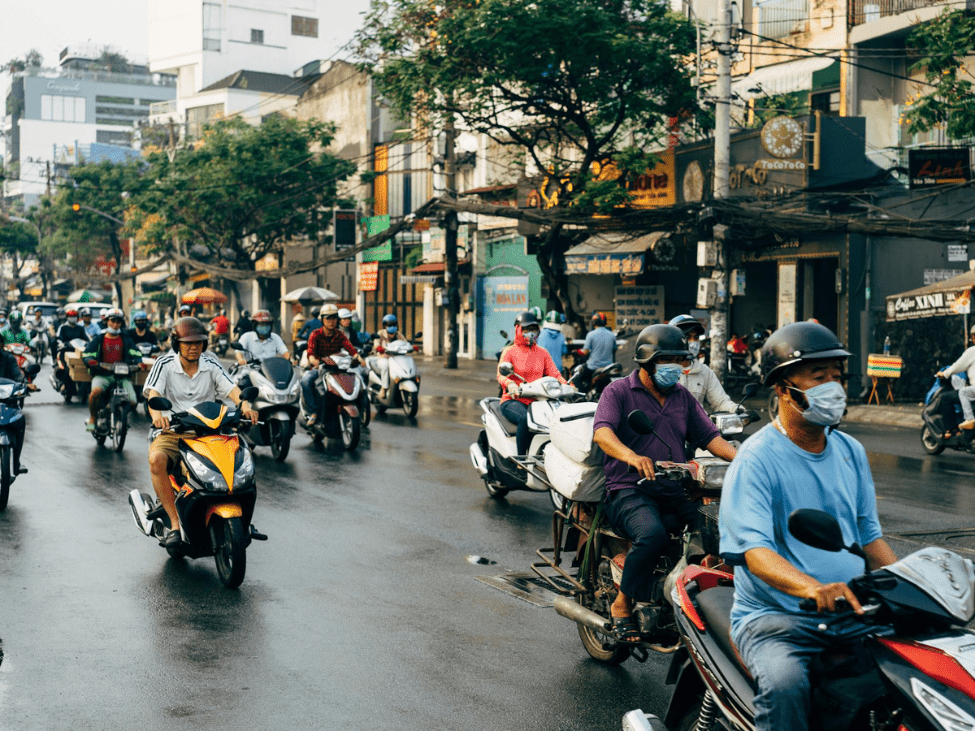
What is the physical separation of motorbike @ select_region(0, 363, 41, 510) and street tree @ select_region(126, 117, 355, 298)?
3360cm

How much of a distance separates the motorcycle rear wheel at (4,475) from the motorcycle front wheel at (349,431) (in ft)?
16.1

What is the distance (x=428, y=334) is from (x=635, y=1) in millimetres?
18628

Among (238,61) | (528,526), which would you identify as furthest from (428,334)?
(238,61)

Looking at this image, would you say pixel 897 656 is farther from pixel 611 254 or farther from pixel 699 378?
pixel 611 254

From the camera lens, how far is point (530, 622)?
6.33 meters

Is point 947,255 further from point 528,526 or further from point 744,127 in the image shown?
point 528,526

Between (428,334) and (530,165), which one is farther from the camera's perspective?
(428,334)

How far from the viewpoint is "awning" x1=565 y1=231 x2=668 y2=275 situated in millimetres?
26516

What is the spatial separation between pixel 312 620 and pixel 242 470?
1.27 metres

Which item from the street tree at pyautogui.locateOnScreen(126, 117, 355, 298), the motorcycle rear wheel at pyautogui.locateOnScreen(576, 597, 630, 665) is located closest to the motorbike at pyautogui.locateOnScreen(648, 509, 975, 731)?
the motorcycle rear wheel at pyautogui.locateOnScreen(576, 597, 630, 665)

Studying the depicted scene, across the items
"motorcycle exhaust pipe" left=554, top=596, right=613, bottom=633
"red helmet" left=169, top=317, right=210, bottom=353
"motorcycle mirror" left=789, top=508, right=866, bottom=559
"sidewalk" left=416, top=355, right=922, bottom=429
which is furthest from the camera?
"sidewalk" left=416, top=355, right=922, bottom=429

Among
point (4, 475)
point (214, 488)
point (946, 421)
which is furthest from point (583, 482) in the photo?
point (946, 421)

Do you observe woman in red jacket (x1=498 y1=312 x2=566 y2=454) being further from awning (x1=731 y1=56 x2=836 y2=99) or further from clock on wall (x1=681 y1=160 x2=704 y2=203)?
clock on wall (x1=681 y1=160 x2=704 y2=203)

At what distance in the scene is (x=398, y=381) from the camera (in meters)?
17.8
